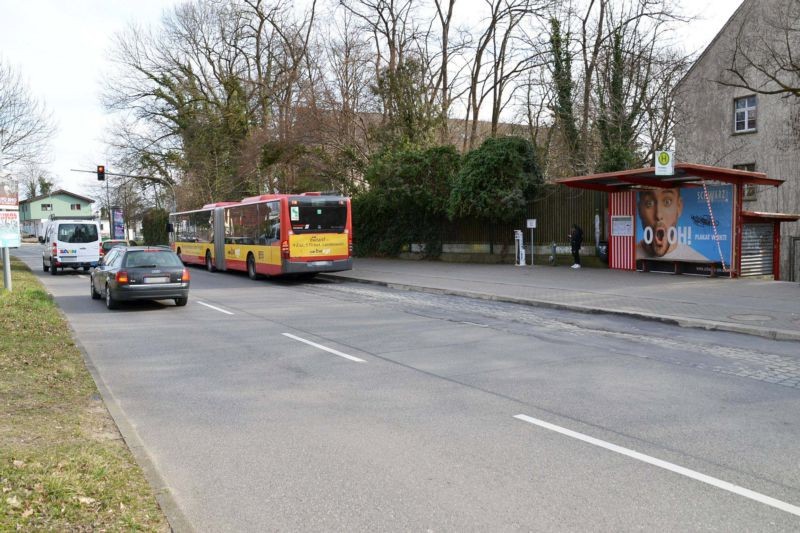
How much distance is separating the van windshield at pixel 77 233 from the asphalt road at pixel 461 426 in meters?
18.9

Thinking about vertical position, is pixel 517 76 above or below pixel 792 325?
above

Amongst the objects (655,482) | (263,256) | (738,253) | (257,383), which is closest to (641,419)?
(655,482)

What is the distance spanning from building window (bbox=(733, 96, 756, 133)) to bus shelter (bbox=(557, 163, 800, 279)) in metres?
14.4

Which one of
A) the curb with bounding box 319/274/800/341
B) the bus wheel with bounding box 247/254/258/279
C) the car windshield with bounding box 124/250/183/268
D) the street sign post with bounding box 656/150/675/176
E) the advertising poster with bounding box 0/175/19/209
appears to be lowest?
the curb with bounding box 319/274/800/341

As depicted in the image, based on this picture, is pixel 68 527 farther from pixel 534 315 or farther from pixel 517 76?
pixel 517 76

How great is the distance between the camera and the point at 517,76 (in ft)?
111

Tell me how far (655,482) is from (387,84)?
29644 mm

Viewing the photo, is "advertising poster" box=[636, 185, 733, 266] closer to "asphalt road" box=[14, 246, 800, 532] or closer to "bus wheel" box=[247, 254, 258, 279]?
"asphalt road" box=[14, 246, 800, 532]

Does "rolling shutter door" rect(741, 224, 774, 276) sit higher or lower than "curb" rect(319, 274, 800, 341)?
higher

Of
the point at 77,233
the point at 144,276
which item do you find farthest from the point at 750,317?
the point at 77,233

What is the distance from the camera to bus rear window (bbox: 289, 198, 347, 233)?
21.6m

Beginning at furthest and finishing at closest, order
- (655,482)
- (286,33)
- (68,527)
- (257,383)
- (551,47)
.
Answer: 1. (286,33)
2. (551,47)
3. (257,383)
4. (655,482)
5. (68,527)

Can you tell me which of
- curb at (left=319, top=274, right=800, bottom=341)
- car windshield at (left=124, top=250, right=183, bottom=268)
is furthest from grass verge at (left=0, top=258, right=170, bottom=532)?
curb at (left=319, top=274, right=800, bottom=341)

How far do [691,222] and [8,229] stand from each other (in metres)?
18.3
